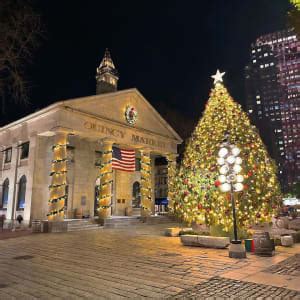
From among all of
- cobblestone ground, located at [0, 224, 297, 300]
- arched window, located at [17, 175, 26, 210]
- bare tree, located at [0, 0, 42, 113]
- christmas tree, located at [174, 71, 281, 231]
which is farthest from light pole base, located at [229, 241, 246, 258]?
arched window, located at [17, 175, 26, 210]

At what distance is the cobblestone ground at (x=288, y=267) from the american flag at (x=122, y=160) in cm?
1670

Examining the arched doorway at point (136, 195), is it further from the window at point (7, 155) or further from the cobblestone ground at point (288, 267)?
the cobblestone ground at point (288, 267)

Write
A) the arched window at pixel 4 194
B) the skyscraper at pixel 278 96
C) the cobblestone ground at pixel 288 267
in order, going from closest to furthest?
the cobblestone ground at pixel 288 267, the arched window at pixel 4 194, the skyscraper at pixel 278 96

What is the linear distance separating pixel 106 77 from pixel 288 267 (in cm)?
3039

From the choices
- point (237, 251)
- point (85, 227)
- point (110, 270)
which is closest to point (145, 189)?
point (85, 227)

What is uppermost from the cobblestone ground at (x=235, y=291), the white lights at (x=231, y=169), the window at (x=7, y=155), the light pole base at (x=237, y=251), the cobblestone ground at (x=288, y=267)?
the window at (x=7, y=155)

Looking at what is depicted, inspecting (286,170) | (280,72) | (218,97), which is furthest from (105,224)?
(280,72)

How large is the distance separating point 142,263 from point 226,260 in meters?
2.88

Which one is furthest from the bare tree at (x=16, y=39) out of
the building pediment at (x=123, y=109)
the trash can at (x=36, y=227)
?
the trash can at (x=36, y=227)

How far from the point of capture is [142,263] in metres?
9.09

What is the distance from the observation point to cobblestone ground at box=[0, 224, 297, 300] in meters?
6.19

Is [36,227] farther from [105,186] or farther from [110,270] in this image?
[110,270]

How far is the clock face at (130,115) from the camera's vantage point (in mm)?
26484

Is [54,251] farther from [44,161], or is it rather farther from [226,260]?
[44,161]
